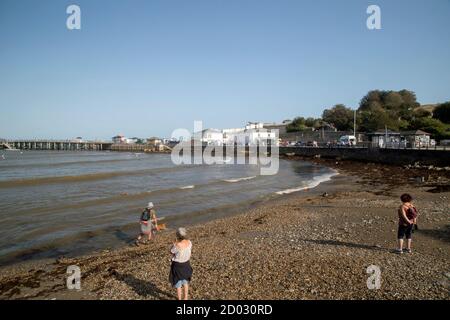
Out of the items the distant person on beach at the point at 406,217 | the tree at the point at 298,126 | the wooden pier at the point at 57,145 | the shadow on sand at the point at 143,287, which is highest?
the tree at the point at 298,126

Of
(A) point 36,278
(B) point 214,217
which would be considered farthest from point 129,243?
(B) point 214,217

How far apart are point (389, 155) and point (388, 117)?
33246mm

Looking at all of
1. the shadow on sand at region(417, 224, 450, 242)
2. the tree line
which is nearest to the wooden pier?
the tree line

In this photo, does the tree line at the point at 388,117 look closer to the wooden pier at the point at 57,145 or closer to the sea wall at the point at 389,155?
the sea wall at the point at 389,155

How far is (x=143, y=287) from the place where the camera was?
7574 mm

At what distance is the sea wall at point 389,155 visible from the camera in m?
36.0

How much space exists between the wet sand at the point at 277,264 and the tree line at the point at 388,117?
5669 cm

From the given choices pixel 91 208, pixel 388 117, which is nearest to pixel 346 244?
pixel 91 208

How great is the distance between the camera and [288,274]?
7516mm

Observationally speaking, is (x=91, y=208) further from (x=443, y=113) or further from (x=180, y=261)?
(x=443, y=113)


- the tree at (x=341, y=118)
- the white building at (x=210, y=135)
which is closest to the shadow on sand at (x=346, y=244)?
the tree at (x=341, y=118)

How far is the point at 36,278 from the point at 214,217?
30.3ft

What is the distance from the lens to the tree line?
6768 cm

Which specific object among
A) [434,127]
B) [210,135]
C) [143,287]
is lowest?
[143,287]
